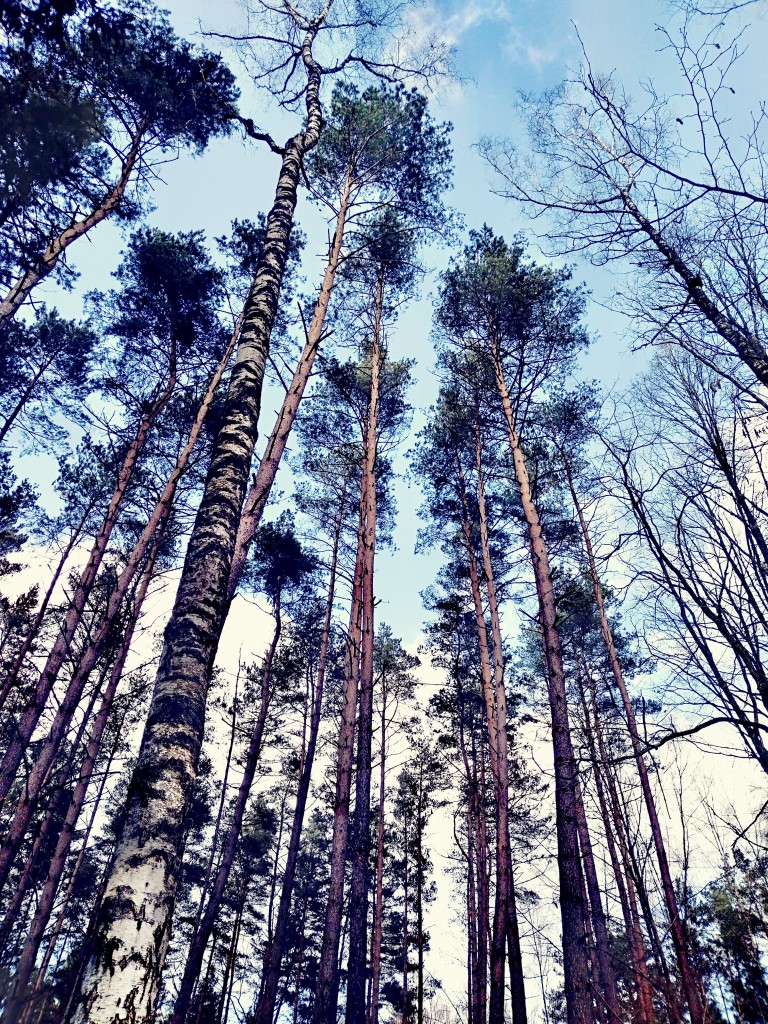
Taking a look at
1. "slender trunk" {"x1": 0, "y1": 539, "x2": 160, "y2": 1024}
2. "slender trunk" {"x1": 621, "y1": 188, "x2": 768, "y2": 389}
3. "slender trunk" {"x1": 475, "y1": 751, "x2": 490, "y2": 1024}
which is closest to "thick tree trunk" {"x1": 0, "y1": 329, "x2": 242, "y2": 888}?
"slender trunk" {"x1": 0, "y1": 539, "x2": 160, "y2": 1024}

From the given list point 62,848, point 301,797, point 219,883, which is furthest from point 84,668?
point 301,797

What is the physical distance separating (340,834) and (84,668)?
4828 millimetres

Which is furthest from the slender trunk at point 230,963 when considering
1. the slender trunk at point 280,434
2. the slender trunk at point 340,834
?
Result: the slender trunk at point 280,434

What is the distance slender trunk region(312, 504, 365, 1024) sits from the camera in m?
6.38

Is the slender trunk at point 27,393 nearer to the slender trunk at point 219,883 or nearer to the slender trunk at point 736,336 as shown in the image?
the slender trunk at point 219,883

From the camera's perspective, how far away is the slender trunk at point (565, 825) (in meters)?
5.53

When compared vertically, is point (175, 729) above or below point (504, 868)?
below

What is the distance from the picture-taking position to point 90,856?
2077 cm

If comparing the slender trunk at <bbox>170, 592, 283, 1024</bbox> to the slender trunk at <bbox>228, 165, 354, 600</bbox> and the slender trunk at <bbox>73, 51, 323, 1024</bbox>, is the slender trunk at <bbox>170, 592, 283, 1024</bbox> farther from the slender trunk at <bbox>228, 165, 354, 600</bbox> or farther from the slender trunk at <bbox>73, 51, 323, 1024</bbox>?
→ the slender trunk at <bbox>73, 51, 323, 1024</bbox>

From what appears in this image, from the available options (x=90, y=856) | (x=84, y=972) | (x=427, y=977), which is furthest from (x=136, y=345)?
(x=427, y=977)

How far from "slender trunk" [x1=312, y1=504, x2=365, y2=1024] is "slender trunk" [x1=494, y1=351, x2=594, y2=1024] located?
115 inches

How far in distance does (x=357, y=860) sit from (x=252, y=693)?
10567 millimetres

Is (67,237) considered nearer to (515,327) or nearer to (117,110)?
(117,110)

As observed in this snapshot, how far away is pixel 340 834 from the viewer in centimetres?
783
